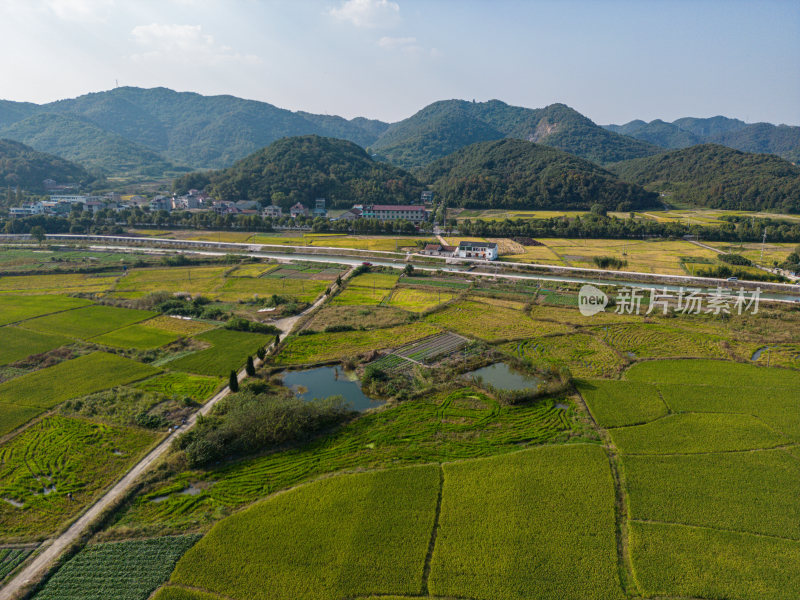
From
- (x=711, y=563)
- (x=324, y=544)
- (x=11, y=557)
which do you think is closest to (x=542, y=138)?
(x=711, y=563)

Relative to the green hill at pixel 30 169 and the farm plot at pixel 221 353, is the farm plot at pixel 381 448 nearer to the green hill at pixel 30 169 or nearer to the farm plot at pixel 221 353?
the farm plot at pixel 221 353

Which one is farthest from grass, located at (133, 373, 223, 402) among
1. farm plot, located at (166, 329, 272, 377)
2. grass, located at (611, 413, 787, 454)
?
grass, located at (611, 413, 787, 454)

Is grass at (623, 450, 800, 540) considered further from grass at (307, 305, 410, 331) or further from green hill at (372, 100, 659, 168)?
green hill at (372, 100, 659, 168)

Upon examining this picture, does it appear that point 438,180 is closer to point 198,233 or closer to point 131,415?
point 198,233

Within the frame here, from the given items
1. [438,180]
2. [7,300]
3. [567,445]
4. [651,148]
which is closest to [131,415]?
[567,445]

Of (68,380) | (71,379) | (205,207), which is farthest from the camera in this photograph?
(205,207)

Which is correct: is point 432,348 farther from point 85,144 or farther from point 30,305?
point 85,144
